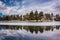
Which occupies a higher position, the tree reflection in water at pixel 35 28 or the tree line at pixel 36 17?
the tree line at pixel 36 17

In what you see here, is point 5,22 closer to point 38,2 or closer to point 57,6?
point 38,2

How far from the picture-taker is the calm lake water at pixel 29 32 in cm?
158

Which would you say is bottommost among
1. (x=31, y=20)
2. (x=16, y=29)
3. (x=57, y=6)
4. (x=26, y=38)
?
(x=26, y=38)

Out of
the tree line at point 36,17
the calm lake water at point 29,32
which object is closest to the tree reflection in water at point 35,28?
the calm lake water at point 29,32

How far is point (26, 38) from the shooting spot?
1.62m

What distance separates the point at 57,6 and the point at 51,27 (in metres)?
0.29

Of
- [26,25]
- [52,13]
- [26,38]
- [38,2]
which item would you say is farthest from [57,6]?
[26,38]

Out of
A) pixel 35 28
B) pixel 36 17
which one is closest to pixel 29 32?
pixel 35 28

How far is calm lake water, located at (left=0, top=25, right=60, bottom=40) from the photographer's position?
1585 millimetres

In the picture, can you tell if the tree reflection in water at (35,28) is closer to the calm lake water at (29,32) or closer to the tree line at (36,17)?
the calm lake water at (29,32)

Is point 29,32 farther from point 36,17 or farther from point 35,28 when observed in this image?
point 36,17

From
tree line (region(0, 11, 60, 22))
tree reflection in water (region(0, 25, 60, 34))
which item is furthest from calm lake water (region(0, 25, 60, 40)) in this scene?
tree line (region(0, 11, 60, 22))

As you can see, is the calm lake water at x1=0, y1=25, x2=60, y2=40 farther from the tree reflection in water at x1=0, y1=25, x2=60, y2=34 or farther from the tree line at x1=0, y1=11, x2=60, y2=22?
the tree line at x1=0, y1=11, x2=60, y2=22

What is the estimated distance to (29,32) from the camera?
1.64 metres
